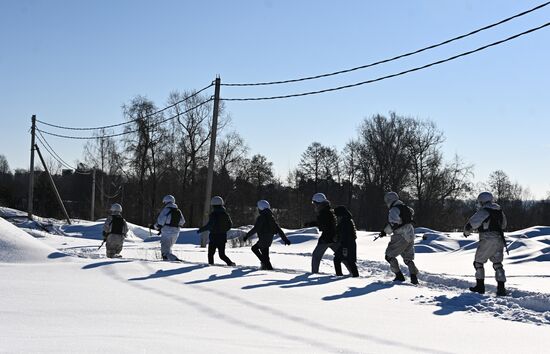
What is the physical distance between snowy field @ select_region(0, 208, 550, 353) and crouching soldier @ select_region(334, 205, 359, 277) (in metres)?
1.61

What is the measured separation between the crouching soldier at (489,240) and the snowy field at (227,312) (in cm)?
107

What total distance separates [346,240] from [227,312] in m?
5.92

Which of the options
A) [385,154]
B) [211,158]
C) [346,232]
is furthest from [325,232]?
[385,154]

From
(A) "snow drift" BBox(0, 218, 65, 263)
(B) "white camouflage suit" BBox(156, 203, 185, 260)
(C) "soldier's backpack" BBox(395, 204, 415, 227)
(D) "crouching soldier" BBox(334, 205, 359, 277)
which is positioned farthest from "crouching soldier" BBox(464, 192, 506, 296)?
(A) "snow drift" BBox(0, 218, 65, 263)

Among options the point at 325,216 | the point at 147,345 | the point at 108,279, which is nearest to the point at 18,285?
the point at 108,279

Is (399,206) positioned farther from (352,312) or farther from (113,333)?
(113,333)

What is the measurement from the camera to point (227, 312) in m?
6.49

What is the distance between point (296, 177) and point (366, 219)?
Result: 1195 cm

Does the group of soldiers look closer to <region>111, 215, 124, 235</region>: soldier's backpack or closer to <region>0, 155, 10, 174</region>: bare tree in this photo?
<region>111, 215, 124, 235</region>: soldier's backpack

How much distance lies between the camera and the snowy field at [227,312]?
196 inches

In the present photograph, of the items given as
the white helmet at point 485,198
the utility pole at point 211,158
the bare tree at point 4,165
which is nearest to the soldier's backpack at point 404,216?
the white helmet at point 485,198

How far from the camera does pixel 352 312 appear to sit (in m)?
6.97

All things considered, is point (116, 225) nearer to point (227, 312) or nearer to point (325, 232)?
point (325, 232)

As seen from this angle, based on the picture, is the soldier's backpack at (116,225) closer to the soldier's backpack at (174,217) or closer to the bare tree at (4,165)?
the soldier's backpack at (174,217)
